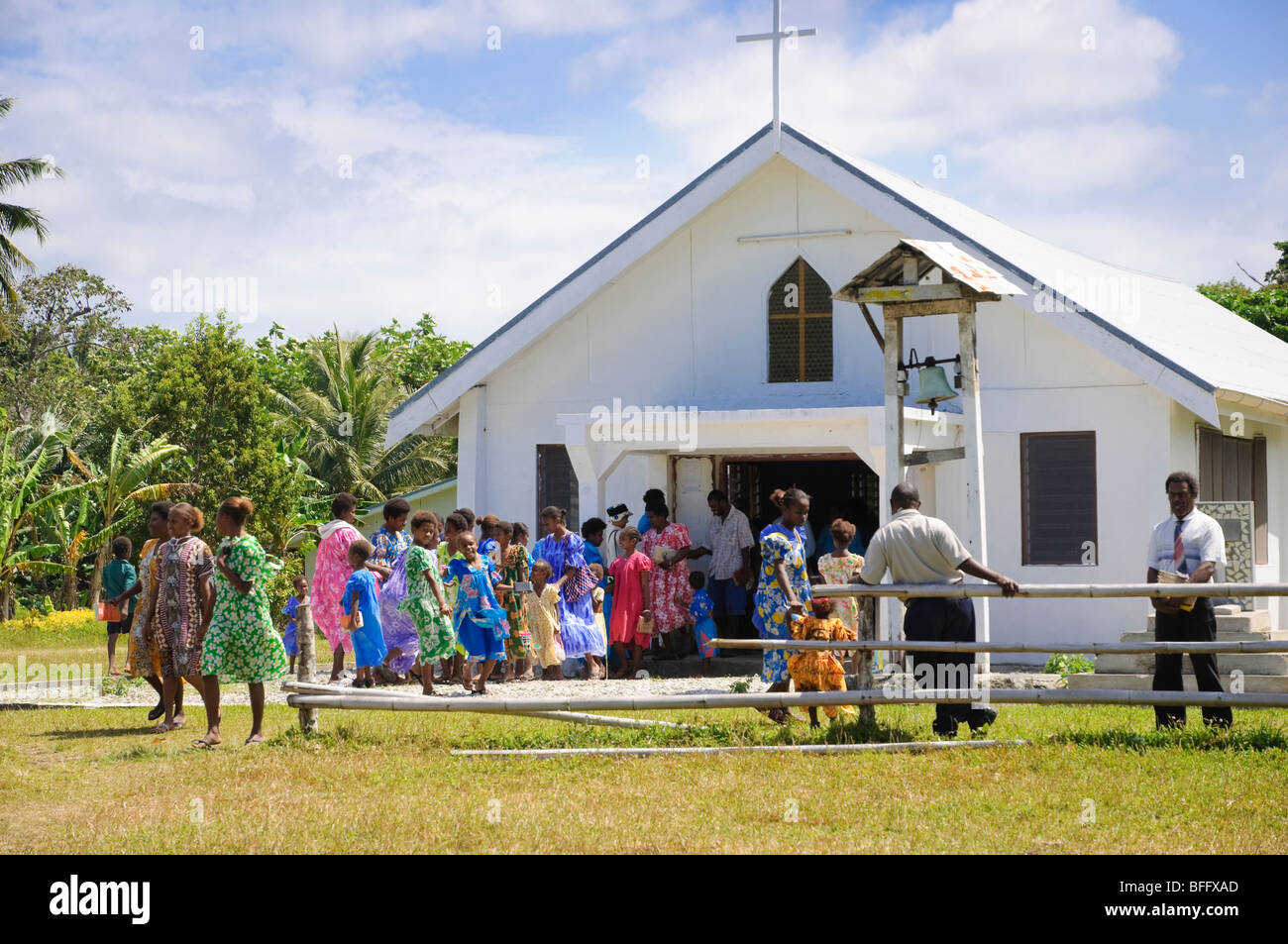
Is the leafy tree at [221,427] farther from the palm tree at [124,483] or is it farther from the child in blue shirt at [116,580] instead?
the child in blue shirt at [116,580]

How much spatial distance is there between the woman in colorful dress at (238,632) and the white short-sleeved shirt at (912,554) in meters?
3.93

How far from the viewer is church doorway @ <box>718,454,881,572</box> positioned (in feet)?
57.0

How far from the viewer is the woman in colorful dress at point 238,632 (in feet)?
32.1

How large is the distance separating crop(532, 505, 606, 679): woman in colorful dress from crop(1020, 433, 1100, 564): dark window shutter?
452 centimetres

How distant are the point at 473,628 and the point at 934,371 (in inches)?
179

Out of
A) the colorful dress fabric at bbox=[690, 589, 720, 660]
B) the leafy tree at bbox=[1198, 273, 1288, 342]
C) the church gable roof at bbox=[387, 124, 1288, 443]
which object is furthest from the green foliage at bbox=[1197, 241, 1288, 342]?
the colorful dress fabric at bbox=[690, 589, 720, 660]

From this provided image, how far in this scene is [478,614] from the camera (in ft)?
43.0

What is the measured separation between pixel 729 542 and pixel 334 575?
424 centimetres

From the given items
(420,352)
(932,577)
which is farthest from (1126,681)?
(420,352)

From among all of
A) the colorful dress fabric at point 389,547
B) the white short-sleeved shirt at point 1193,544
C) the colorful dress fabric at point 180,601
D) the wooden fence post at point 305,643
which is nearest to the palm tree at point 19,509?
the colorful dress fabric at point 389,547

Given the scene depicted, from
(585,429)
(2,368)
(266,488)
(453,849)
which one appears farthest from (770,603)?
(2,368)

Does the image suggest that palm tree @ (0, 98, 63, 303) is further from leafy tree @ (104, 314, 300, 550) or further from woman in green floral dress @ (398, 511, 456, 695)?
woman in green floral dress @ (398, 511, 456, 695)

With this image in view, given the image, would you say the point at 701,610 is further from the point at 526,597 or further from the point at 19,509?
the point at 19,509
